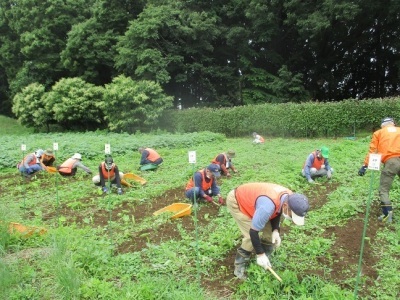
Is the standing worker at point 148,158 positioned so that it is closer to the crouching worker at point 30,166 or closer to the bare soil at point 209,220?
the bare soil at point 209,220

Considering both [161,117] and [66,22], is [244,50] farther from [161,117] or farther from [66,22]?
[66,22]

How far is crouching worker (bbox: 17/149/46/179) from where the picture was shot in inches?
368

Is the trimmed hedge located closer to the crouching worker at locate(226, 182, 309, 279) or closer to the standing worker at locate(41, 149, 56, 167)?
the standing worker at locate(41, 149, 56, 167)

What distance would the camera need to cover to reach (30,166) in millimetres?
9406

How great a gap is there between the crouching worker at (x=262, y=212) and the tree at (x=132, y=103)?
54.1 ft

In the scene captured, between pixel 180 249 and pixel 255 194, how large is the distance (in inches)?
56.0

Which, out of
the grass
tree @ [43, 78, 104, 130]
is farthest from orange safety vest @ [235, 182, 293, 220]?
the grass

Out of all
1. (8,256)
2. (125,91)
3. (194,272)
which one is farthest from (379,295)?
(125,91)

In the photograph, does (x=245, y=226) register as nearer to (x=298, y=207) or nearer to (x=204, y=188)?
(x=298, y=207)

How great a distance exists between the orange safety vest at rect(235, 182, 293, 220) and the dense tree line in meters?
17.4

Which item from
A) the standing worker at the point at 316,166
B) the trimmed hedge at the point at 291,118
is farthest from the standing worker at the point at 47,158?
the trimmed hedge at the point at 291,118

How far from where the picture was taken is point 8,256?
4.41 m

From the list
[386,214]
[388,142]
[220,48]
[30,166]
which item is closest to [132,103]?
[220,48]

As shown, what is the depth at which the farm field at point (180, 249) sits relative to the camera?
11.7ft
